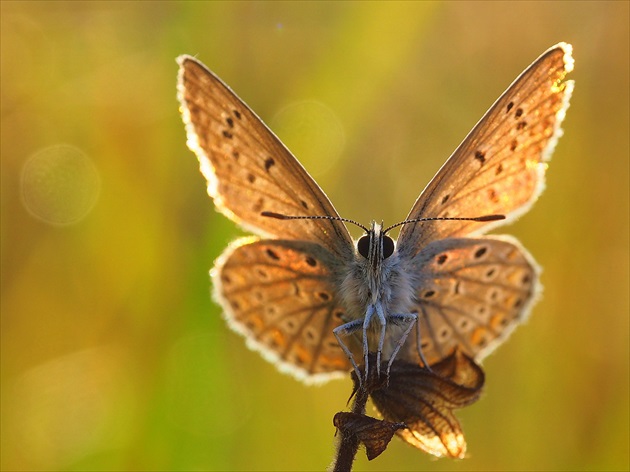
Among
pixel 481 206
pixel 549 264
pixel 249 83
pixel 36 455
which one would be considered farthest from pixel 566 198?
pixel 36 455

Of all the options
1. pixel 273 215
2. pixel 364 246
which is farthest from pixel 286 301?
pixel 364 246

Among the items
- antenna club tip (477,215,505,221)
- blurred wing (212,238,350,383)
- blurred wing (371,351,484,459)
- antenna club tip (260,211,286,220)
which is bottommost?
blurred wing (371,351,484,459)

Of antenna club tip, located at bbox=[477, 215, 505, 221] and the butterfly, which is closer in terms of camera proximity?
the butterfly

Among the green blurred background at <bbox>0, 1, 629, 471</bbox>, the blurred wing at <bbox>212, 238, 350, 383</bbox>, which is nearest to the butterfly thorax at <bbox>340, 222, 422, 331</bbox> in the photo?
the blurred wing at <bbox>212, 238, 350, 383</bbox>

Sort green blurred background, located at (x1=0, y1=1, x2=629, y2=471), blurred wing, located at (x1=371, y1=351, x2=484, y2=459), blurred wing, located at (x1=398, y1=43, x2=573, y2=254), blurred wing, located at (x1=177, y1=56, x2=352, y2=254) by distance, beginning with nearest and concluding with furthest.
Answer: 1. blurred wing, located at (x1=371, y1=351, x2=484, y2=459)
2. blurred wing, located at (x1=398, y1=43, x2=573, y2=254)
3. blurred wing, located at (x1=177, y1=56, x2=352, y2=254)
4. green blurred background, located at (x1=0, y1=1, x2=629, y2=471)

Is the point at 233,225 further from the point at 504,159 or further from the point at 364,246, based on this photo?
the point at 504,159

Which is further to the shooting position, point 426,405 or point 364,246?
point 364,246

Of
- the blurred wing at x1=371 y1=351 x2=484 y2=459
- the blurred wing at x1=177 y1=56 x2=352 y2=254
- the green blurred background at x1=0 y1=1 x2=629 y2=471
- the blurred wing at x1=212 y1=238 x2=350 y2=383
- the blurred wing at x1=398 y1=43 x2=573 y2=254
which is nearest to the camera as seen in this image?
the blurred wing at x1=371 y1=351 x2=484 y2=459

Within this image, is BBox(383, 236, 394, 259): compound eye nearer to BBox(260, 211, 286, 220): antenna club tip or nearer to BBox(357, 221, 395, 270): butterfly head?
BBox(357, 221, 395, 270): butterfly head
